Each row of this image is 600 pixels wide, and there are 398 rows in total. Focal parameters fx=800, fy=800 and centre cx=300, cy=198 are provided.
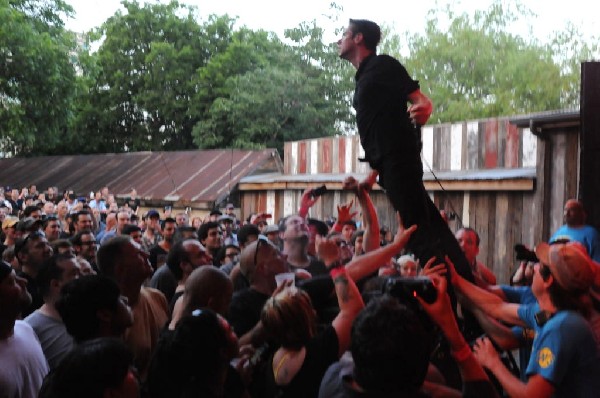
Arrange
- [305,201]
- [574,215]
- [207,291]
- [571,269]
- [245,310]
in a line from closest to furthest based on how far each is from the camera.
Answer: [571,269]
[207,291]
[245,310]
[305,201]
[574,215]

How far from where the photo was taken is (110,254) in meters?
4.89

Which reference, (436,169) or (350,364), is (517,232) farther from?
(350,364)

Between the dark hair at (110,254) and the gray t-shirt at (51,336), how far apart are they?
608 millimetres

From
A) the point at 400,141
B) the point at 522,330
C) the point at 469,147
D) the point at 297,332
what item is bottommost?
the point at 522,330

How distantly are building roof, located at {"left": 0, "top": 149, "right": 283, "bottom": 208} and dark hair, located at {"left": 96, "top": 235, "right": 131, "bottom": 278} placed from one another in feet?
42.0

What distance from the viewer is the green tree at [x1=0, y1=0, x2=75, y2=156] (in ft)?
78.5

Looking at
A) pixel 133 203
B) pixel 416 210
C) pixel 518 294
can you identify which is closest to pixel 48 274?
pixel 416 210

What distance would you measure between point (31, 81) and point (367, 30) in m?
21.6

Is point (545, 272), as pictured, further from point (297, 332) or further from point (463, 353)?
point (297, 332)

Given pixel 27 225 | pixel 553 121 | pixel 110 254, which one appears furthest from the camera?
pixel 553 121

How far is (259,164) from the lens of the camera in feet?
73.7

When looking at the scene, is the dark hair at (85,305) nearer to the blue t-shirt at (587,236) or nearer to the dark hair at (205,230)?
the blue t-shirt at (587,236)

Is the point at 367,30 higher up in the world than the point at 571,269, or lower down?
higher up

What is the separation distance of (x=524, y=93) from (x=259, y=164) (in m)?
12.4
